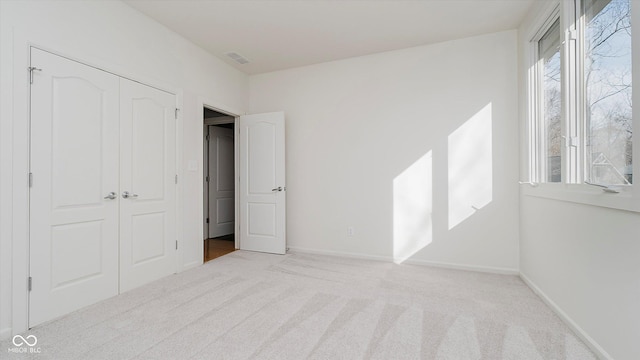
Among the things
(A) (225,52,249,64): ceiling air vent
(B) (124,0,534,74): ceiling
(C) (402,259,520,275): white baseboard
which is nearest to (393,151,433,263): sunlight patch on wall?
(C) (402,259,520,275): white baseboard

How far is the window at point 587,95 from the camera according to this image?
1.68 metres

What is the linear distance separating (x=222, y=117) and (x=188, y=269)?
2907 mm

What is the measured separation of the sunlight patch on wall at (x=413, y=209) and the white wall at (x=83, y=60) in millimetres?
2592

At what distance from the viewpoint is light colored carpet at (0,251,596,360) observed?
1.83m

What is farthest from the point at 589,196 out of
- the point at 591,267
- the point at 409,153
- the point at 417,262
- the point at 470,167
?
the point at 417,262

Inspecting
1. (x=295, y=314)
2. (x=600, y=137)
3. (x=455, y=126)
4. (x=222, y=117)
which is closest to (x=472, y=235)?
(x=455, y=126)

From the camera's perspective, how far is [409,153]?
3734 millimetres

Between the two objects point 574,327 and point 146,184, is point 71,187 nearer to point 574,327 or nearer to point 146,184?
point 146,184

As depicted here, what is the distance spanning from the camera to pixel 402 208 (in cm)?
376

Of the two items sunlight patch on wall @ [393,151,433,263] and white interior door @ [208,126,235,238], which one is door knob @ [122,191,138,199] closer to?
white interior door @ [208,126,235,238]

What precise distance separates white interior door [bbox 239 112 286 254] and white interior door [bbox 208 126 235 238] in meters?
1.42

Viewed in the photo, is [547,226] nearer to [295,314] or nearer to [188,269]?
[295,314]

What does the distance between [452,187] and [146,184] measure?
3.51m

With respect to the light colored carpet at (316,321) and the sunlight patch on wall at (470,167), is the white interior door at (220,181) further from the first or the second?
the sunlight patch on wall at (470,167)
